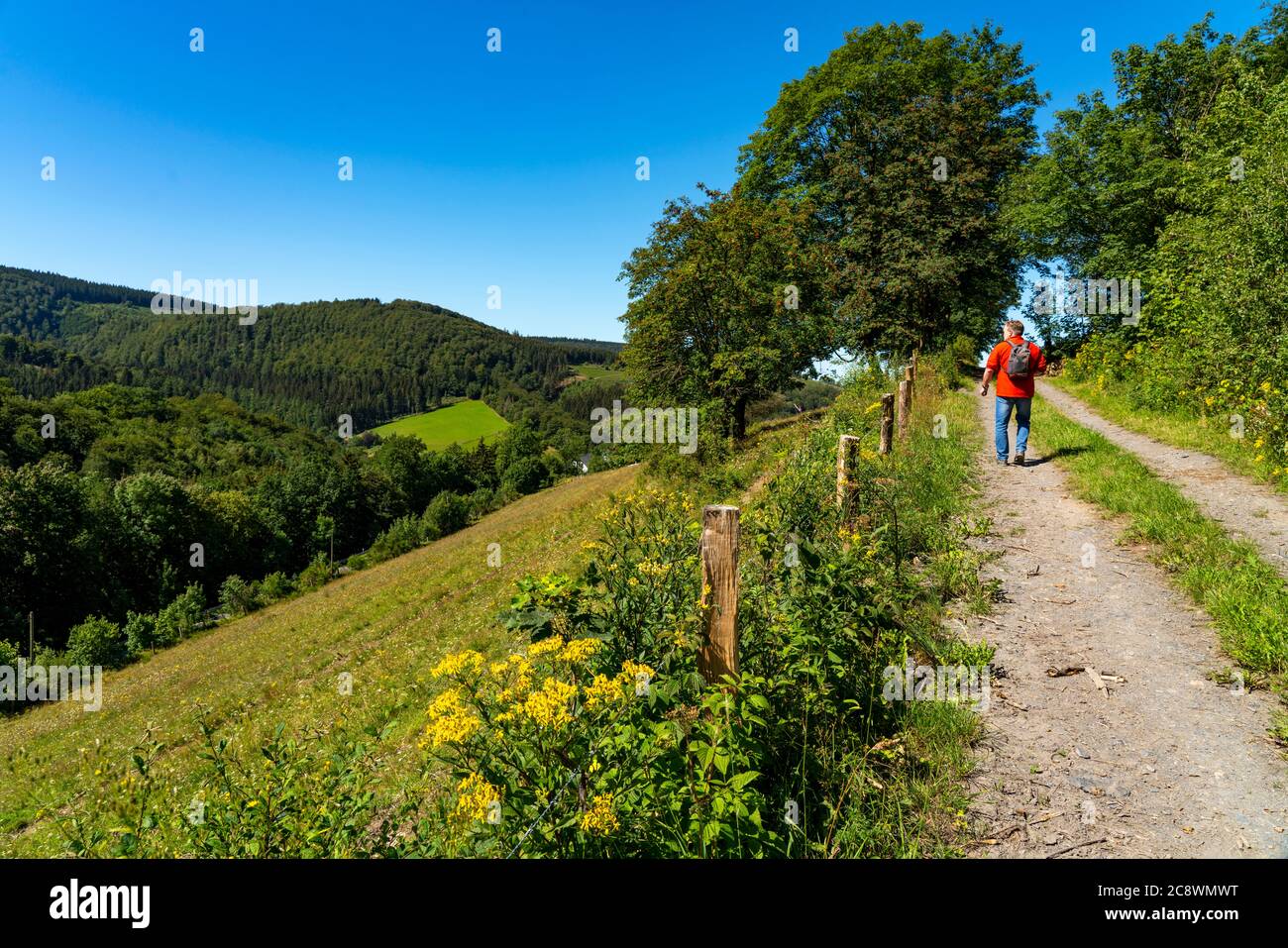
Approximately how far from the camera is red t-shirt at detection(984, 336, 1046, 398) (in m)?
10.8

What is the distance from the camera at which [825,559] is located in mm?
4969

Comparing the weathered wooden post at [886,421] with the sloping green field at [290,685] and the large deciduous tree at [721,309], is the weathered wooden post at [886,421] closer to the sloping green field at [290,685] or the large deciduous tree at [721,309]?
the sloping green field at [290,685]

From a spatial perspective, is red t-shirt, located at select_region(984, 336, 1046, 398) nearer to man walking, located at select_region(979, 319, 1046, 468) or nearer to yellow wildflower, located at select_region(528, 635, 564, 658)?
man walking, located at select_region(979, 319, 1046, 468)

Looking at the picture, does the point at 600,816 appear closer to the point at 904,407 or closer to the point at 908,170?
the point at 904,407

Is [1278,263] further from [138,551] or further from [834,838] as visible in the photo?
[138,551]

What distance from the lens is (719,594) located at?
12.0ft

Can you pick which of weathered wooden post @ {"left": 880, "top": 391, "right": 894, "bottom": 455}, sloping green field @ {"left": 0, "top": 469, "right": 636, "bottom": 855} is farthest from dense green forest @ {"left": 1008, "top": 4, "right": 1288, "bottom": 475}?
sloping green field @ {"left": 0, "top": 469, "right": 636, "bottom": 855}

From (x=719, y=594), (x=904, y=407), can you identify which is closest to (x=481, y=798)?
(x=719, y=594)

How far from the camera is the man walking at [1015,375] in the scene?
10680mm

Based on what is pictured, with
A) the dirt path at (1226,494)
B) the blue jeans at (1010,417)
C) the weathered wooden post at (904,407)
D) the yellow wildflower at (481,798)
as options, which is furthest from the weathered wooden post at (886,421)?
the yellow wildflower at (481,798)

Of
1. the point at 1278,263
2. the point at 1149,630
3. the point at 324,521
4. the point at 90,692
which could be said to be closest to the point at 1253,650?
the point at 1149,630

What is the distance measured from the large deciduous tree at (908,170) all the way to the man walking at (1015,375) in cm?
1710

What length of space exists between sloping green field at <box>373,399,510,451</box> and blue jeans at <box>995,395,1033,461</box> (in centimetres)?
14994

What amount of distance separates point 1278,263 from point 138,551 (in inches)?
3103
